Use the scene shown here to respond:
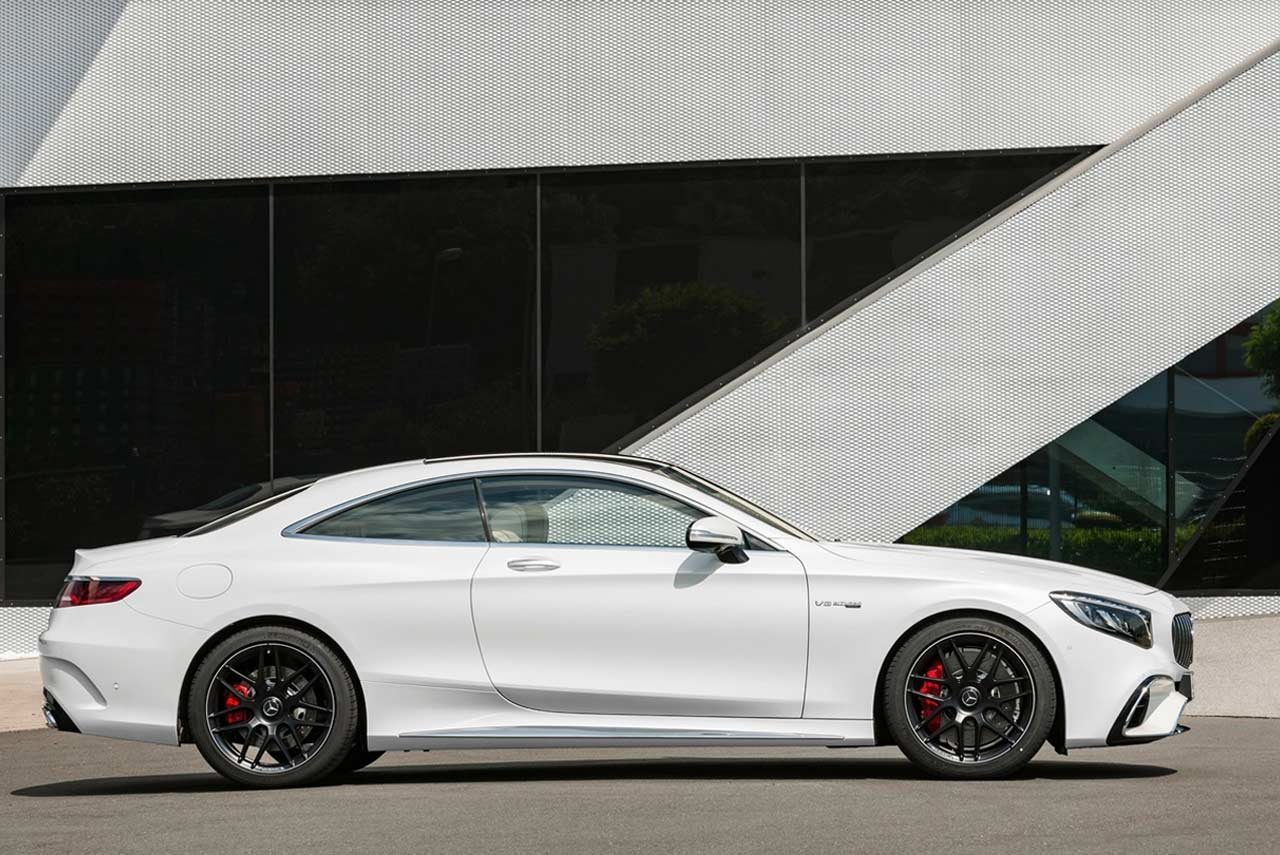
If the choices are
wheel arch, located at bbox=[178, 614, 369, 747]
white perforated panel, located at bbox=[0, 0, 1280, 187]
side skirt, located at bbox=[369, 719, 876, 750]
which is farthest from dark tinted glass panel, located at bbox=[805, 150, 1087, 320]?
wheel arch, located at bbox=[178, 614, 369, 747]

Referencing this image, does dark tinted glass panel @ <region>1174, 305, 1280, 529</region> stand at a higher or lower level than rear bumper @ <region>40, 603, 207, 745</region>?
higher

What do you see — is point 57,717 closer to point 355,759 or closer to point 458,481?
point 355,759

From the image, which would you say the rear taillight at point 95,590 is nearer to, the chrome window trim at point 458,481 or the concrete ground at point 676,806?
the chrome window trim at point 458,481

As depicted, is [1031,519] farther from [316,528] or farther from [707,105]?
[316,528]

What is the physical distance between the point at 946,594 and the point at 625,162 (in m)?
9.41

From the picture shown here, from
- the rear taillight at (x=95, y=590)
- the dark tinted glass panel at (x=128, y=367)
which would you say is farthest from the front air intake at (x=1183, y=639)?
the dark tinted glass panel at (x=128, y=367)

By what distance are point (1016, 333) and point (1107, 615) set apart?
211 inches

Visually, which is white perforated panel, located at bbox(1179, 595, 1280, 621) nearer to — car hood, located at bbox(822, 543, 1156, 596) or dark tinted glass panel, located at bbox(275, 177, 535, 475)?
dark tinted glass panel, located at bbox(275, 177, 535, 475)

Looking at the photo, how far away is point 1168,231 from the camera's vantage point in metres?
13.3

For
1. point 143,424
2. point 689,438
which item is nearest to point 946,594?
point 689,438

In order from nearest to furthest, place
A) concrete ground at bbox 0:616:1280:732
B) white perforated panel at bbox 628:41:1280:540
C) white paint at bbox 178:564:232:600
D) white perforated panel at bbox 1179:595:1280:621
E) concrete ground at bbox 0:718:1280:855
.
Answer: concrete ground at bbox 0:718:1280:855 < white paint at bbox 178:564:232:600 < concrete ground at bbox 0:616:1280:732 < white perforated panel at bbox 628:41:1280:540 < white perforated panel at bbox 1179:595:1280:621

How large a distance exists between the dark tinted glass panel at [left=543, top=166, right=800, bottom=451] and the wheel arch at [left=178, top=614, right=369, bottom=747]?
344 inches

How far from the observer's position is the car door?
26.9 ft

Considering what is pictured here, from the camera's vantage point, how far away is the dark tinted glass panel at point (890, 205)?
16859 millimetres
